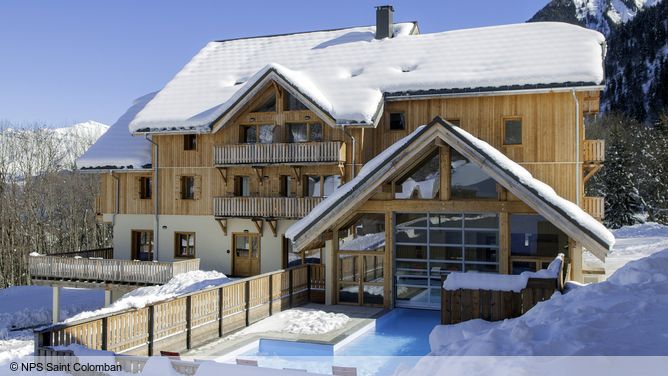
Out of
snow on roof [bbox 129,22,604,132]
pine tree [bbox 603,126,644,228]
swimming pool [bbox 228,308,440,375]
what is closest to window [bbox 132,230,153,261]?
snow on roof [bbox 129,22,604,132]

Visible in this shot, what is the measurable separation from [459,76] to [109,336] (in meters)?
16.9

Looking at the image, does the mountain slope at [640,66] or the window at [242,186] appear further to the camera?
the mountain slope at [640,66]

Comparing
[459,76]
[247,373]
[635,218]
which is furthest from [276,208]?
[635,218]

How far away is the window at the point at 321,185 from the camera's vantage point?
24344 millimetres

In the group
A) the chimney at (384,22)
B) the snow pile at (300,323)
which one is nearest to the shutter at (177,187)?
the snow pile at (300,323)

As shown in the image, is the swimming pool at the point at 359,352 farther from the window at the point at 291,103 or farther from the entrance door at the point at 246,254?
the window at the point at 291,103

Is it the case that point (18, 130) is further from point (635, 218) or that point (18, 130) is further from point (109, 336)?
point (635, 218)

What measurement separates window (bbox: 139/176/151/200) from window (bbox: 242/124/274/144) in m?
5.83

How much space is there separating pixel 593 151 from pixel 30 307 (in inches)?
1217

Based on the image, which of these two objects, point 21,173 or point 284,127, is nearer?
point 284,127

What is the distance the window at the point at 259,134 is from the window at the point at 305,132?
2.91 ft

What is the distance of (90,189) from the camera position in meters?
56.2

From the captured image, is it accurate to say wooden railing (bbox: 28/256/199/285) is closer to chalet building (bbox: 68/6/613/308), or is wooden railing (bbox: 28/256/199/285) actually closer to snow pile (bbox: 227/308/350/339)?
chalet building (bbox: 68/6/613/308)

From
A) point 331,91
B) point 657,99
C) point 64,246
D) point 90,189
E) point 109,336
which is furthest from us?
point 657,99
